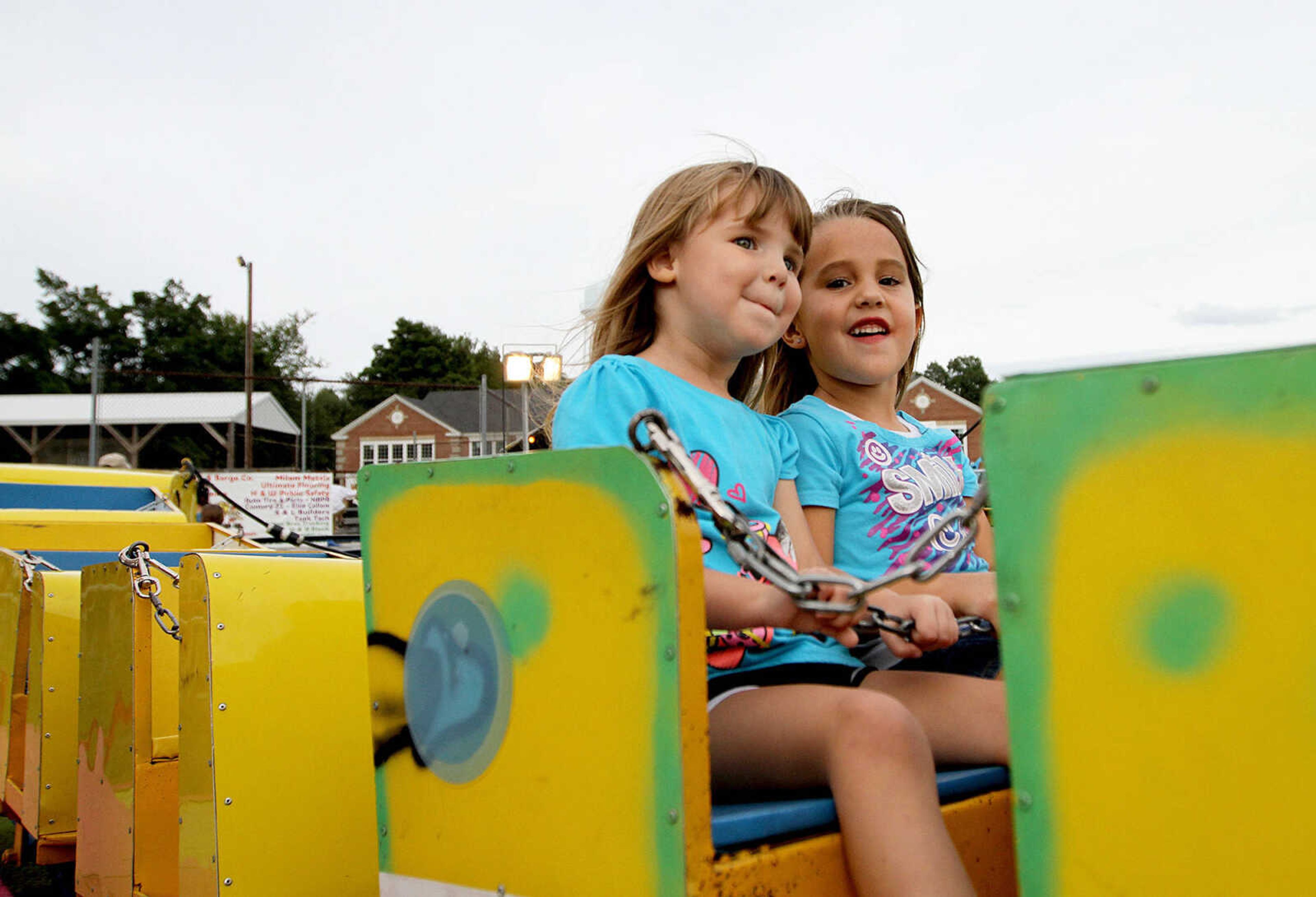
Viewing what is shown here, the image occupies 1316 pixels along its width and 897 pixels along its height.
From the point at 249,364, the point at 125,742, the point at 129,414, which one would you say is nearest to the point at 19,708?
the point at 125,742

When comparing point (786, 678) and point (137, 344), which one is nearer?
point (786, 678)

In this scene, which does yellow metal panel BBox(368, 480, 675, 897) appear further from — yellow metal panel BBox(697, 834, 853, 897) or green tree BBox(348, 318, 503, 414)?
green tree BBox(348, 318, 503, 414)

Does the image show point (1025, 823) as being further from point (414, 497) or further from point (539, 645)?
point (414, 497)

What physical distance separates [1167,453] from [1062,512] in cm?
10

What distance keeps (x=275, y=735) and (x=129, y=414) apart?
36.2 metres

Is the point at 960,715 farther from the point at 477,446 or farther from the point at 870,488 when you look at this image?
the point at 477,446

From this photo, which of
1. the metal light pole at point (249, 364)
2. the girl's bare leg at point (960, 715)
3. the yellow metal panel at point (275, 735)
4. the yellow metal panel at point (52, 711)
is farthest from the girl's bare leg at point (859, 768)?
the metal light pole at point (249, 364)

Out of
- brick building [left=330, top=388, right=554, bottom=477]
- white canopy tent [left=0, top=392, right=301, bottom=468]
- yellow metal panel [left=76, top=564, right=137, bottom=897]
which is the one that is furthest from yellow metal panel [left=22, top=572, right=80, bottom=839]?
brick building [left=330, top=388, right=554, bottom=477]

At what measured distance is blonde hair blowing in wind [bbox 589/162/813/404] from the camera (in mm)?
1985

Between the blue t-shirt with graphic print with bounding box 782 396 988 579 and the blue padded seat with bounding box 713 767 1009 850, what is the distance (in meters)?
0.63

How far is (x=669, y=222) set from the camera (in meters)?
2.00

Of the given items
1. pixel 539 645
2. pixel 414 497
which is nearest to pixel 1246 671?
pixel 539 645

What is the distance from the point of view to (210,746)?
206 cm

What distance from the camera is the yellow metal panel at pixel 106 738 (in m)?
2.44
